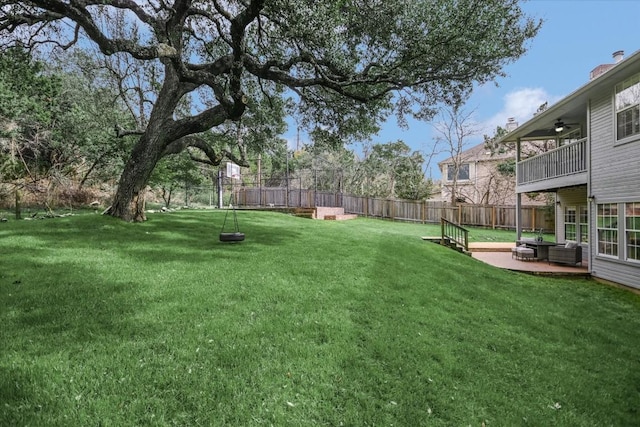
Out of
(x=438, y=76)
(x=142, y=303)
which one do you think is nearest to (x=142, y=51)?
(x=142, y=303)

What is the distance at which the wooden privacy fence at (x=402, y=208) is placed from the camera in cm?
2120

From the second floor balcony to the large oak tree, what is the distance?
4210 mm

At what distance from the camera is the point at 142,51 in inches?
294

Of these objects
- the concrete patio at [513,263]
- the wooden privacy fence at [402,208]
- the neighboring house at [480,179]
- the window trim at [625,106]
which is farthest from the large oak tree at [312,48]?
the neighboring house at [480,179]

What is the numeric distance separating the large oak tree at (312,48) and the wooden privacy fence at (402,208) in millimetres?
10076

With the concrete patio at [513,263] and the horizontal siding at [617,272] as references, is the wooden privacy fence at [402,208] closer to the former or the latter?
the concrete patio at [513,263]

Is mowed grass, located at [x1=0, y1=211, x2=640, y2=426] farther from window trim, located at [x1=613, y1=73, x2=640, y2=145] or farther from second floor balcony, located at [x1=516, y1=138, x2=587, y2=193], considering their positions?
second floor balcony, located at [x1=516, y1=138, x2=587, y2=193]

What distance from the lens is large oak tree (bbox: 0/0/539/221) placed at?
24.9ft

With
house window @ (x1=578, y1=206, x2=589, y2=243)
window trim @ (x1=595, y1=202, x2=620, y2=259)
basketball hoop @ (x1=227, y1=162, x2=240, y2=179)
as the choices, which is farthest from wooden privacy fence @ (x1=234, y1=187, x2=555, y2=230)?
window trim @ (x1=595, y1=202, x2=620, y2=259)

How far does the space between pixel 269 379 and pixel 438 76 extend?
8.93 m

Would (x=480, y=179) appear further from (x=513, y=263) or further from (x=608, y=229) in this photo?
(x=608, y=229)

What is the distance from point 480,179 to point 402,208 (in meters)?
8.83

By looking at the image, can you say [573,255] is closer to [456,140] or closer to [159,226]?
[159,226]

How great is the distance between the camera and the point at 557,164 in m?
12.2
